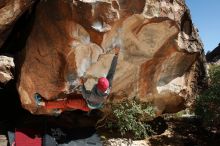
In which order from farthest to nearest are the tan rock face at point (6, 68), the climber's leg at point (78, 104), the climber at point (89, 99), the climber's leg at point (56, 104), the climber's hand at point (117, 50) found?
1. the tan rock face at point (6, 68)
2. the climber's leg at point (56, 104)
3. the climber's hand at point (117, 50)
4. the climber's leg at point (78, 104)
5. the climber at point (89, 99)

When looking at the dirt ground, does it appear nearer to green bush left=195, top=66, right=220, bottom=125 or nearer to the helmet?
green bush left=195, top=66, right=220, bottom=125

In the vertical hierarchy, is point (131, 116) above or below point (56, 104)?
below

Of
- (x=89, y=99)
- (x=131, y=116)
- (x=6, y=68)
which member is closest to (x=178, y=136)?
(x=131, y=116)

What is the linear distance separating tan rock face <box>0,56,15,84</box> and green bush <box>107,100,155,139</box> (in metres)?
3.49

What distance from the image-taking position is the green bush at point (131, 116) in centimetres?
1159

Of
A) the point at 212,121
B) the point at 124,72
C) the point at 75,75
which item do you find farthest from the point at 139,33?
the point at 212,121

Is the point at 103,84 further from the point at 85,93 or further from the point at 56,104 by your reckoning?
the point at 56,104

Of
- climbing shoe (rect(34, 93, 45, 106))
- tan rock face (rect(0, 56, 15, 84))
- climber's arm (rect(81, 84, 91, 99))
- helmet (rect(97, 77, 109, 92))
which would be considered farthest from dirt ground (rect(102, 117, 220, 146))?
helmet (rect(97, 77, 109, 92))

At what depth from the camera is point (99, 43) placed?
370 inches

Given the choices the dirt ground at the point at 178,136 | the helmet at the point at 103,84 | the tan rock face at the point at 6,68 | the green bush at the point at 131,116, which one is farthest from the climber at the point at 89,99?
the dirt ground at the point at 178,136

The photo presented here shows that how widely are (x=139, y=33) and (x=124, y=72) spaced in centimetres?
134

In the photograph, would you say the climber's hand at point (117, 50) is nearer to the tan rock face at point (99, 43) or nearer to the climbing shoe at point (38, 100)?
the tan rock face at point (99, 43)

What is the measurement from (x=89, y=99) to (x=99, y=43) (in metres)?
1.54

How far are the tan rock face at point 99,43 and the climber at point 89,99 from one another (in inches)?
6.9
